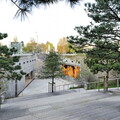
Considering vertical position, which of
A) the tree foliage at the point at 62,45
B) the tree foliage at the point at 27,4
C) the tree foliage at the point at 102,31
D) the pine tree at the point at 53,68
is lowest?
the pine tree at the point at 53,68

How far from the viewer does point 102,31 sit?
253 inches

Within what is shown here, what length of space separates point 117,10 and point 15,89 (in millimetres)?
10547

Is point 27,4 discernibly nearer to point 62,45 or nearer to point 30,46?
point 62,45

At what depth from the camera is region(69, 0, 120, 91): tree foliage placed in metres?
6.12

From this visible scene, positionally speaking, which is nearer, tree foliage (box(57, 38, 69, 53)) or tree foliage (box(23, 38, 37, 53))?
tree foliage (box(57, 38, 69, 53))

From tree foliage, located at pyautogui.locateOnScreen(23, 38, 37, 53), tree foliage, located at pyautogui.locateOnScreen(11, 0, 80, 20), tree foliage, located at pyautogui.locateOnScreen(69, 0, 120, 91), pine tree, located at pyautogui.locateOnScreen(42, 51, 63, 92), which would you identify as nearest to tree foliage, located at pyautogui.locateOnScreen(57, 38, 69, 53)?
tree foliage, located at pyautogui.locateOnScreen(23, 38, 37, 53)

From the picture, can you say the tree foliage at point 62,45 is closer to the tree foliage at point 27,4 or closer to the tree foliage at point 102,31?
the tree foliage at point 102,31

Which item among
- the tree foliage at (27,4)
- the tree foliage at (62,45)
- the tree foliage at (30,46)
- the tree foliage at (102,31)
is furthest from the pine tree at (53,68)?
the tree foliage at (30,46)

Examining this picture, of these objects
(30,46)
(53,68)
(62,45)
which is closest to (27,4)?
(53,68)

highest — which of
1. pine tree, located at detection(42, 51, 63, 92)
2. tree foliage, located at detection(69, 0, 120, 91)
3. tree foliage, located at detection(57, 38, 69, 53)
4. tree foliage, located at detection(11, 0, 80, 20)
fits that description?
tree foliage, located at detection(57, 38, 69, 53)

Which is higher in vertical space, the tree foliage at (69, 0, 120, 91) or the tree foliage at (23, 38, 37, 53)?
the tree foliage at (23, 38, 37, 53)

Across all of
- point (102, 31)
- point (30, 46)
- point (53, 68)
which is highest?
point (30, 46)

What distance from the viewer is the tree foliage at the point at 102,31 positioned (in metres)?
6.12

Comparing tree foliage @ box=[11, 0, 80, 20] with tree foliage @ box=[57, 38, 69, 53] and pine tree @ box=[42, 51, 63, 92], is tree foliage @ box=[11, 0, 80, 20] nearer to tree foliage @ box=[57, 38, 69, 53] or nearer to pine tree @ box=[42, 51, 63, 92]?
pine tree @ box=[42, 51, 63, 92]
